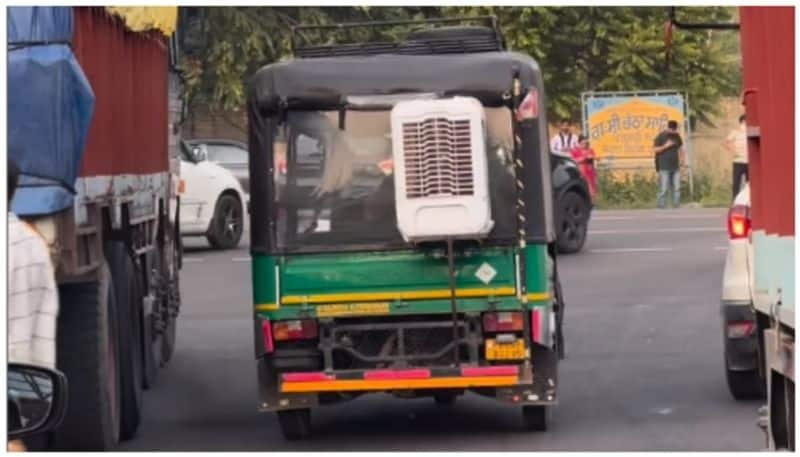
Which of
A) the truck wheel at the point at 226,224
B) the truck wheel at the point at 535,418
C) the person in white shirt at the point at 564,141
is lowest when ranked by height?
the truck wheel at the point at 535,418

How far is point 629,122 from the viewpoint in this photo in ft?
121

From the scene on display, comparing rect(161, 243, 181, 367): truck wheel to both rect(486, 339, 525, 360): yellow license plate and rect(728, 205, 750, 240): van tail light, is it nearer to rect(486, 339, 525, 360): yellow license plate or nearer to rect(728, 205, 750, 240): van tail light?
rect(486, 339, 525, 360): yellow license plate

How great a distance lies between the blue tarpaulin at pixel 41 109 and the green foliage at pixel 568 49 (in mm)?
29506

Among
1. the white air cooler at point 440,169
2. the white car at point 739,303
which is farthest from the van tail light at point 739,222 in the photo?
the white air cooler at point 440,169

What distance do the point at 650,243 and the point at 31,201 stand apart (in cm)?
1759

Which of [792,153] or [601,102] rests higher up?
[601,102]

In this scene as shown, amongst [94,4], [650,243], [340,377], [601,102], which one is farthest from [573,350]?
[601,102]

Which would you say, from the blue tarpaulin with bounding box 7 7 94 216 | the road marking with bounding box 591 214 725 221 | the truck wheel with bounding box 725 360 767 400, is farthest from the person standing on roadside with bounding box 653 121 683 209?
the blue tarpaulin with bounding box 7 7 94 216

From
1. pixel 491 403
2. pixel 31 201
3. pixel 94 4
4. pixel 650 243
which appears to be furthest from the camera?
pixel 650 243

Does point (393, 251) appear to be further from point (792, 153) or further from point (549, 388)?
point (792, 153)

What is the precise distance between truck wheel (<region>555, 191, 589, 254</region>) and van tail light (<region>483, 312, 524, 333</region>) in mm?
12494

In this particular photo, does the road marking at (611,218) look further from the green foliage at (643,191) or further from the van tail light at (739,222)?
the van tail light at (739,222)

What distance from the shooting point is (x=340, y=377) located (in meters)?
11.0

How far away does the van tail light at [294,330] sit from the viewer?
11102 millimetres
